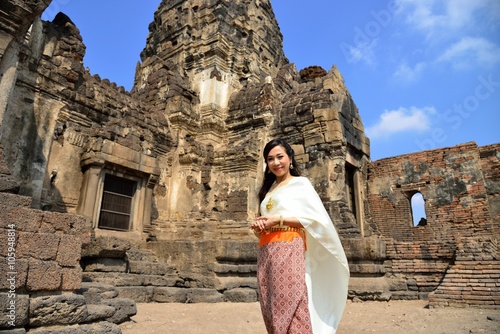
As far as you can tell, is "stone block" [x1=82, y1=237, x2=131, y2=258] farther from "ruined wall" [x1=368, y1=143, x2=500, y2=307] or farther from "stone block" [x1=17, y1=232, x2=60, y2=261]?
"ruined wall" [x1=368, y1=143, x2=500, y2=307]

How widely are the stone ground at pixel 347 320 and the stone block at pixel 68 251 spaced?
3.77 ft

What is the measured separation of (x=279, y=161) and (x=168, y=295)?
4.72 metres

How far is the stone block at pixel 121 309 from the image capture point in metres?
4.09

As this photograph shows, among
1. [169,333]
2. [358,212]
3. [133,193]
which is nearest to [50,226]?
[169,333]

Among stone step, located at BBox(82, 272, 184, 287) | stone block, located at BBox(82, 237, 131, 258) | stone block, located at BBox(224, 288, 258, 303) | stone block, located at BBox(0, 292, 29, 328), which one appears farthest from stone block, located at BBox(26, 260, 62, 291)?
stone block, located at BBox(224, 288, 258, 303)

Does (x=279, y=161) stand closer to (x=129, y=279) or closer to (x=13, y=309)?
(x=13, y=309)

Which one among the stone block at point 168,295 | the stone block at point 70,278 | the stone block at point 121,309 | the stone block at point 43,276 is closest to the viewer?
the stone block at point 43,276

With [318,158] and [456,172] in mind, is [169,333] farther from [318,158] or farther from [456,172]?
[456,172]

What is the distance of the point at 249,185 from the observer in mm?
9211

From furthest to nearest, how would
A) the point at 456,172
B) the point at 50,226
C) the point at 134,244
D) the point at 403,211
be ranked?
the point at 403,211, the point at 456,172, the point at 134,244, the point at 50,226

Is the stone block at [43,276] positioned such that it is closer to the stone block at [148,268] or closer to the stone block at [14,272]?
the stone block at [14,272]

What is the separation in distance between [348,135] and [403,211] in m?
6.18

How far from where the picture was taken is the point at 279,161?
256 centimetres

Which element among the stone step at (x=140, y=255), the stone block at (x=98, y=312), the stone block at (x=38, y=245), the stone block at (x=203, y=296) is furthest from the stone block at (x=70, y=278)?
the stone step at (x=140, y=255)
